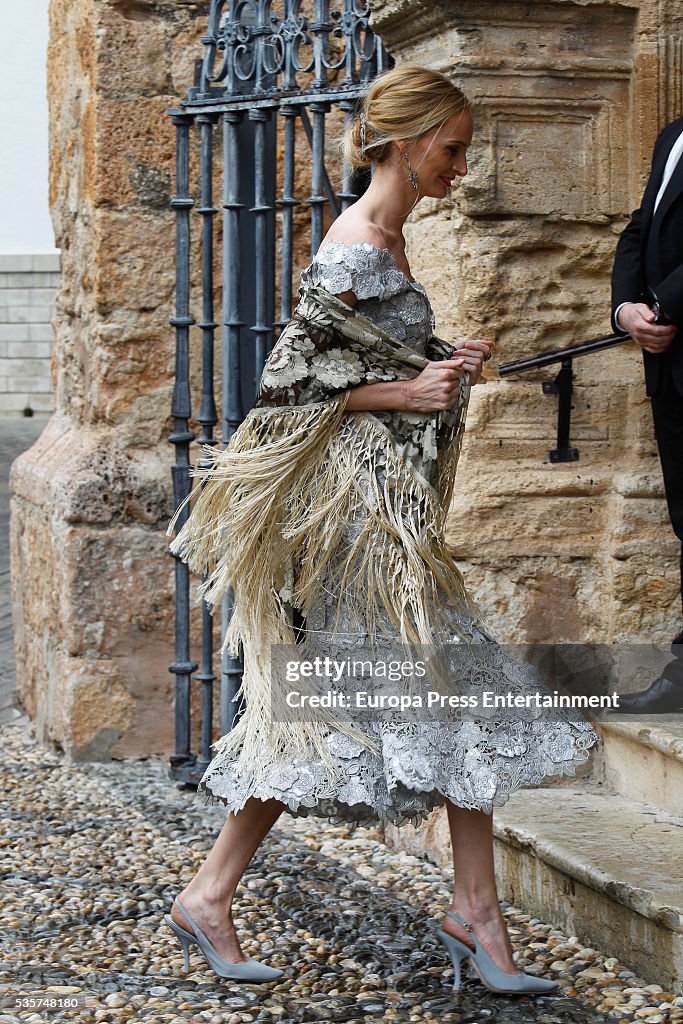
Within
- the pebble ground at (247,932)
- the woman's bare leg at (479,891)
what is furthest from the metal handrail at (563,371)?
the woman's bare leg at (479,891)

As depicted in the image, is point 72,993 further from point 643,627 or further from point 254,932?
point 643,627

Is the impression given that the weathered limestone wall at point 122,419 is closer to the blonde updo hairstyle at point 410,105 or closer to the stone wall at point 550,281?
the stone wall at point 550,281

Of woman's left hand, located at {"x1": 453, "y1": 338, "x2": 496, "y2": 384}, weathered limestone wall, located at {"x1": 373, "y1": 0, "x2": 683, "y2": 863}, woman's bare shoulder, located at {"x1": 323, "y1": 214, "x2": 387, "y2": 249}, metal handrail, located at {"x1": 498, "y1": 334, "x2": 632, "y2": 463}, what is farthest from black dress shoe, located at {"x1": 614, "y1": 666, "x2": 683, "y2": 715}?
woman's bare shoulder, located at {"x1": 323, "y1": 214, "x2": 387, "y2": 249}

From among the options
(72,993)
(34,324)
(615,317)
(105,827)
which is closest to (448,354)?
(615,317)

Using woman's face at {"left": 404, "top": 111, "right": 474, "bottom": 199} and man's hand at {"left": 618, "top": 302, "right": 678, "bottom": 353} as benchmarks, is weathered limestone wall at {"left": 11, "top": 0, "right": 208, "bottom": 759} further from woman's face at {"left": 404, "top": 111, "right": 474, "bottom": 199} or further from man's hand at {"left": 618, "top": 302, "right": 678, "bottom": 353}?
woman's face at {"left": 404, "top": 111, "right": 474, "bottom": 199}

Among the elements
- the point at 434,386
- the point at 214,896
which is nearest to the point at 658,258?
the point at 434,386

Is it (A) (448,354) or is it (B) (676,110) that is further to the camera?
(B) (676,110)

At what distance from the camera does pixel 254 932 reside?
352 centimetres

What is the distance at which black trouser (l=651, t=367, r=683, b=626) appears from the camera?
3.72 metres

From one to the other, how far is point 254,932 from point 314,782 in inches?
30.5

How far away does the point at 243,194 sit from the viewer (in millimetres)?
4883

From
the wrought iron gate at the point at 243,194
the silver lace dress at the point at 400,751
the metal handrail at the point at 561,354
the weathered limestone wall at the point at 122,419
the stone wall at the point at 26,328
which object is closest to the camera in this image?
the silver lace dress at the point at 400,751

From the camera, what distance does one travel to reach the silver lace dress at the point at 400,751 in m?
2.91

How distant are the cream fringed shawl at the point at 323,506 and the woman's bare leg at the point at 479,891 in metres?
0.26
